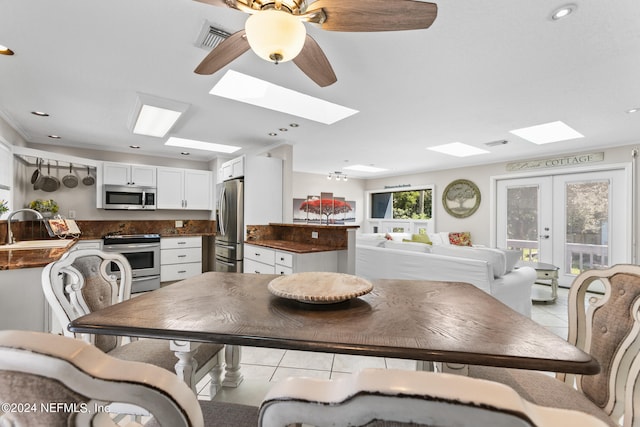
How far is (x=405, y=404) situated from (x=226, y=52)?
163 cm

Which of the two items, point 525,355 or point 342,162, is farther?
point 342,162

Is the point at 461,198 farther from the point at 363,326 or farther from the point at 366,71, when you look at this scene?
the point at 363,326

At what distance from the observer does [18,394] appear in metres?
0.39

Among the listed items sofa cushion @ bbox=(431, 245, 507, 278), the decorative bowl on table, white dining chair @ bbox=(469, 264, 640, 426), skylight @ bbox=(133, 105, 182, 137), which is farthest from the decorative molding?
skylight @ bbox=(133, 105, 182, 137)

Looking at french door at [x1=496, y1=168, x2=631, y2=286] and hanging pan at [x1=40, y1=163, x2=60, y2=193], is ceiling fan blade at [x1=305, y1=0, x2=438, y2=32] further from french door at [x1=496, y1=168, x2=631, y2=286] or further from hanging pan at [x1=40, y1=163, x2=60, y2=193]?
french door at [x1=496, y1=168, x2=631, y2=286]

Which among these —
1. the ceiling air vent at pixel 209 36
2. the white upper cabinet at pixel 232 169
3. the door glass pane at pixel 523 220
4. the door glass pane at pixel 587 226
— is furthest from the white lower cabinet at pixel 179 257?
the door glass pane at pixel 587 226

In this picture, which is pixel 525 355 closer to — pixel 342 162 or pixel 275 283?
pixel 275 283

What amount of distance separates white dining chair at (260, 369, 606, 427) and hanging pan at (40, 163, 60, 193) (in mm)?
5395

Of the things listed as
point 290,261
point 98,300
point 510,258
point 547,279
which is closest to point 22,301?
point 98,300

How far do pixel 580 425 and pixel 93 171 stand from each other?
5.86 meters

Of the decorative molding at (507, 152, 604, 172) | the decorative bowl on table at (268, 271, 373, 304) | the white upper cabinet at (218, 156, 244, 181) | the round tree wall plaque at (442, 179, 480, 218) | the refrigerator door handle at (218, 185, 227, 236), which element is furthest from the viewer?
the round tree wall plaque at (442, 179, 480, 218)

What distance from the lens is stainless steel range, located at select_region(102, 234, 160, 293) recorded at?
166 inches

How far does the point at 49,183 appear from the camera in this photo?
4086mm

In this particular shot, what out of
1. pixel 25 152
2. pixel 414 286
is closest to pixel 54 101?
pixel 25 152
